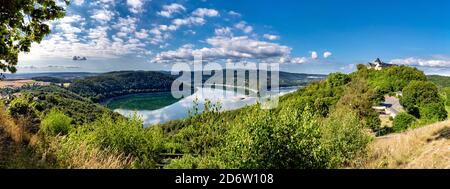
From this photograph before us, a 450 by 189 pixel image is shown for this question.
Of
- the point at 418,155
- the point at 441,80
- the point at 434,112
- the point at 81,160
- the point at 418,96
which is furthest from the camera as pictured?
the point at 441,80

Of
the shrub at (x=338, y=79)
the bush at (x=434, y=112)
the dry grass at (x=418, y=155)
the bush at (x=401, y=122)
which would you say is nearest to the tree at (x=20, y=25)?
the dry grass at (x=418, y=155)

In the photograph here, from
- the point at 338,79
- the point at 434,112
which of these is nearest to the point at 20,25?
the point at 434,112

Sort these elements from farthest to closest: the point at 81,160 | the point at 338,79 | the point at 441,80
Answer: the point at 441,80
the point at 338,79
the point at 81,160

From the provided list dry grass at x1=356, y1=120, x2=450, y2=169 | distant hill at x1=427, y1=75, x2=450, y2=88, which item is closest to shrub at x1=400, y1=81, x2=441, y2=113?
dry grass at x1=356, y1=120, x2=450, y2=169

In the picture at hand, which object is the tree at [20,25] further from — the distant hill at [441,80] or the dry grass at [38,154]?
the distant hill at [441,80]

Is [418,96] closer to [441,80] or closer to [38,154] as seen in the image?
[38,154]

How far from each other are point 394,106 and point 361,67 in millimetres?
51756

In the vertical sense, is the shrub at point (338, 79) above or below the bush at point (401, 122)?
above

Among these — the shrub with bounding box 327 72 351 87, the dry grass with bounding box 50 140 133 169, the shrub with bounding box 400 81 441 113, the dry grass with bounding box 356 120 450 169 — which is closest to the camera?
the dry grass with bounding box 50 140 133 169

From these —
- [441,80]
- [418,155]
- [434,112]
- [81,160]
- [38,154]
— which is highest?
[441,80]

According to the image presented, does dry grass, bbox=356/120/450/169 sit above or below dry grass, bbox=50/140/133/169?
below

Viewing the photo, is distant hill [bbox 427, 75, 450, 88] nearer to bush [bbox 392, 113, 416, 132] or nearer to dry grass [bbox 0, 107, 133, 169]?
bush [bbox 392, 113, 416, 132]

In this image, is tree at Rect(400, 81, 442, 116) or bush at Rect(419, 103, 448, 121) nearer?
bush at Rect(419, 103, 448, 121)
